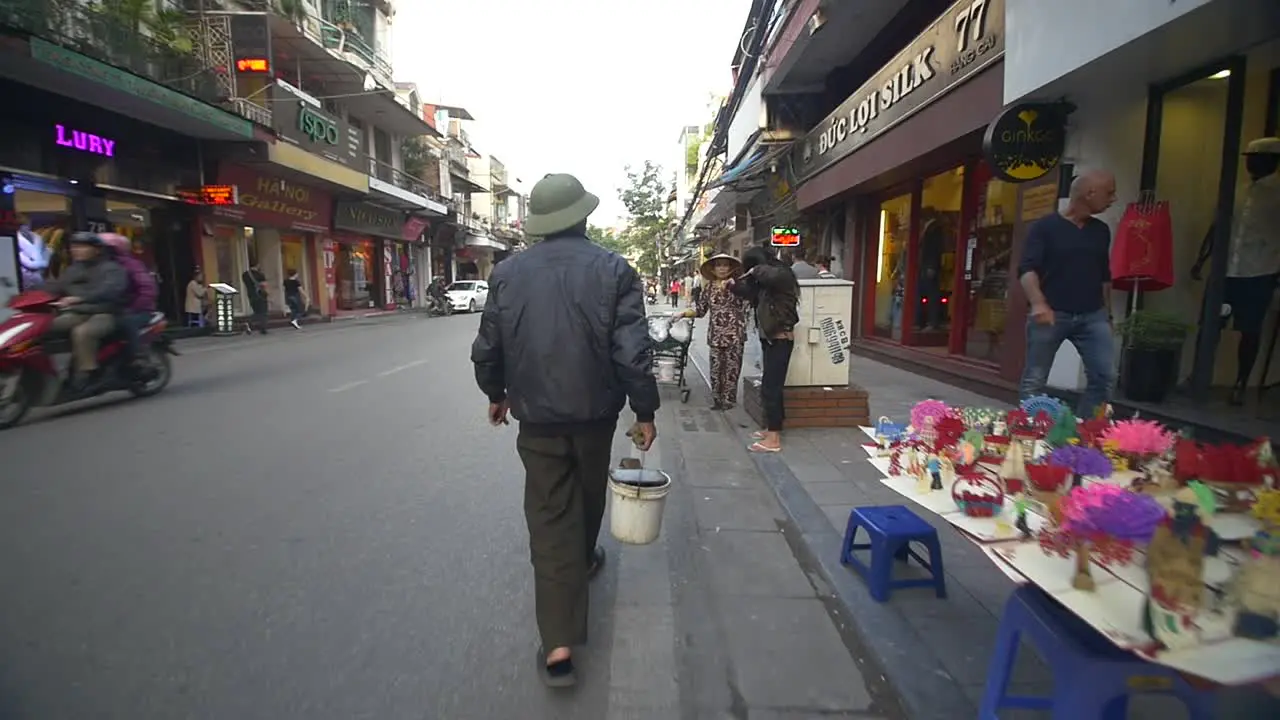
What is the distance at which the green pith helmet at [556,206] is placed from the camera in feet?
8.18

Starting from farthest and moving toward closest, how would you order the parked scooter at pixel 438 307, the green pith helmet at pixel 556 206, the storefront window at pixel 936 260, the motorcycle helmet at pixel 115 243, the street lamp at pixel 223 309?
1. the parked scooter at pixel 438 307
2. the street lamp at pixel 223 309
3. the storefront window at pixel 936 260
4. the motorcycle helmet at pixel 115 243
5. the green pith helmet at pixel 556 206

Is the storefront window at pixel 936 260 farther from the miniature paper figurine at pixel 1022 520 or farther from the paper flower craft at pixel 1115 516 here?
the paper flower craft at pixel 1115 516

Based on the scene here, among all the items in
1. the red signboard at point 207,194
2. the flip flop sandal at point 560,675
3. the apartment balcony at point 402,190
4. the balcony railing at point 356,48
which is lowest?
the flip flop sandal at point 560,675

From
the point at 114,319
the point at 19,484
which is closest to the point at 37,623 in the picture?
the point at 19,484

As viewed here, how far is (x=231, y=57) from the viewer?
15.0m

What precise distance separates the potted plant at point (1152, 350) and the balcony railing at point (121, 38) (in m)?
14.2

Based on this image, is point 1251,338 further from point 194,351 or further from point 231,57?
point 231,57

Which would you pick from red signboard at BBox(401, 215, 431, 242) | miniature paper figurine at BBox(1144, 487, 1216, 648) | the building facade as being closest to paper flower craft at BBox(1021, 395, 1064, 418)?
miniature paper figurine at BBox(1144, 487, 1216, 648)

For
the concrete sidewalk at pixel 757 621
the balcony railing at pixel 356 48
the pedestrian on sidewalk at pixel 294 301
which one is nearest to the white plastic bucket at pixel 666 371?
the concrete sidewalk at pixel 757 621

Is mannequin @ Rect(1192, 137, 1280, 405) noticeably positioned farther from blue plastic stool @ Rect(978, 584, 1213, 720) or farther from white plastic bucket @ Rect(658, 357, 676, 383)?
blue plastic stool @ Rect(978, 584, 1213, 720)

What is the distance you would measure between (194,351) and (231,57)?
284 inches

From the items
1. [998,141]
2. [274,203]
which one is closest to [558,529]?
[998,141]

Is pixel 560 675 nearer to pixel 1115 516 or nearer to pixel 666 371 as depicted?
pixel 1115 516

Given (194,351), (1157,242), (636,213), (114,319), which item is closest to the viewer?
(1157,242)
